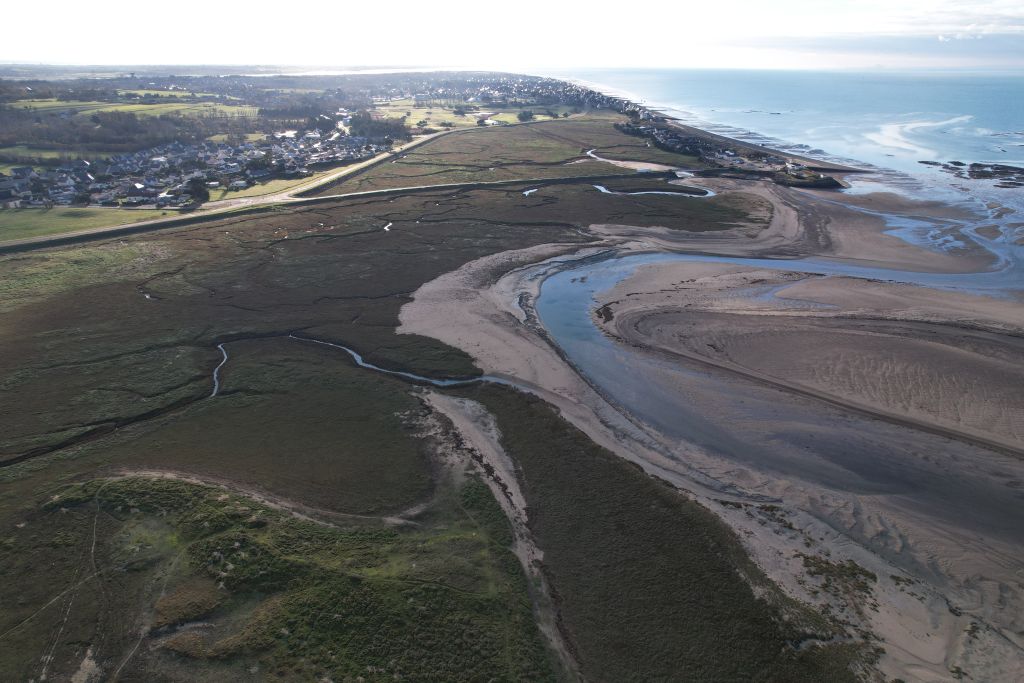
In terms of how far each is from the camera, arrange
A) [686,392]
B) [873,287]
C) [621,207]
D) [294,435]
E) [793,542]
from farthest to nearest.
Answer: [621,207] → [873,287] → [686,392] → [294,435] → [793,542]

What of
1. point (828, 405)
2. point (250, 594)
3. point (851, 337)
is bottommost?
point (250, 594)

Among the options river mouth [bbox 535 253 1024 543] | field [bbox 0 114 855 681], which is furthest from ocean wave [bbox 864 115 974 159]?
field [bbox 0 114 855 681]

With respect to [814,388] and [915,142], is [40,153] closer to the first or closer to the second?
[814,388]

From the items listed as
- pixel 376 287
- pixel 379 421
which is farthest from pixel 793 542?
pixel 376 287

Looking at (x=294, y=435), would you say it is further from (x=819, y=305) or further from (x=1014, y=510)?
(x=819, y=305)

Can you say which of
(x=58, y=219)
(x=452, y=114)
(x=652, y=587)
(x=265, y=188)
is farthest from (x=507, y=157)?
(x=652, y=587)

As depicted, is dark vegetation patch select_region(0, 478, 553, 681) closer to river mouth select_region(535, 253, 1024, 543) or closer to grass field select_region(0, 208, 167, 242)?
river mouth select_region(535, 253, 1024, 543)
